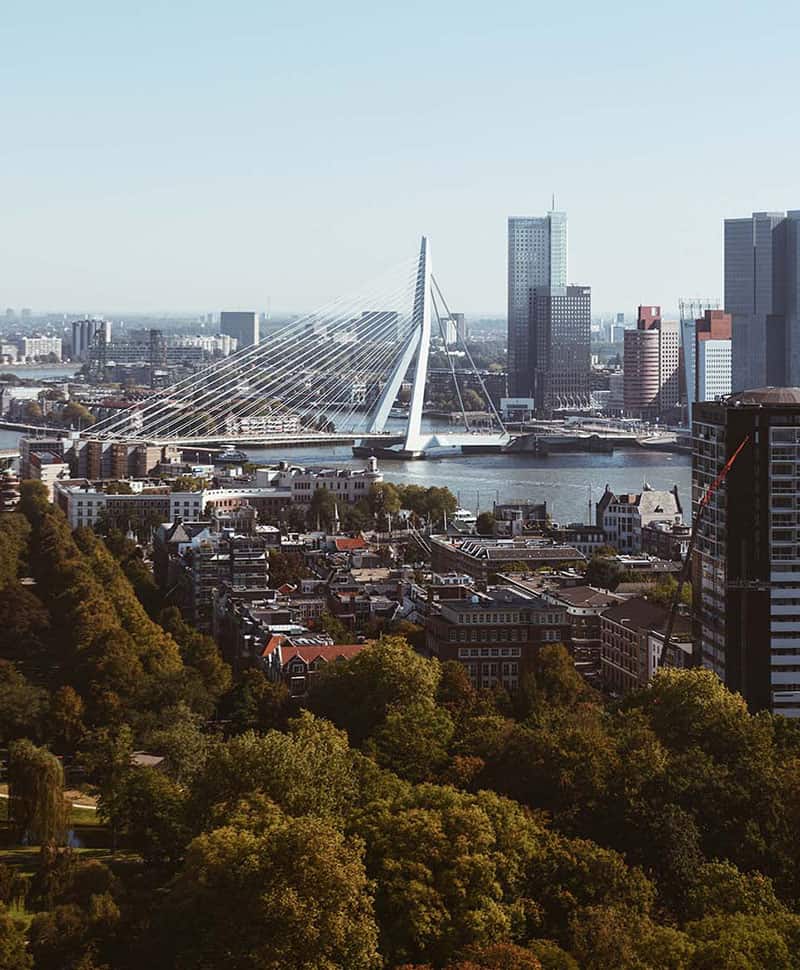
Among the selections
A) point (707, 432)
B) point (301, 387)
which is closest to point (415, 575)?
point (707, 432)

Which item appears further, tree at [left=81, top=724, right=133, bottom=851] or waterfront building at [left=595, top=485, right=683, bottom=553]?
waterfront building at [left=595, top=485, right=683, bottom=553]

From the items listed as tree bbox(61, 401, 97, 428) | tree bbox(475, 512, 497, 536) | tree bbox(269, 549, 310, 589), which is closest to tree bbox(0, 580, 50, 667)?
tree bbox(269, 549, 310, 589)

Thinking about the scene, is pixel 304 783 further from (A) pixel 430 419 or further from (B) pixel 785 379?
(A) pixel 430 419

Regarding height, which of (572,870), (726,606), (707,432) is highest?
(707,432)

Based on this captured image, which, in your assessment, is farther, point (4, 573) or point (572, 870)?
point (4, 573)

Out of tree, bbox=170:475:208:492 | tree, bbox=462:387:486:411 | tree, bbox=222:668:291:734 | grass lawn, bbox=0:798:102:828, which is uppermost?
tree, bbox=462:387:486:411

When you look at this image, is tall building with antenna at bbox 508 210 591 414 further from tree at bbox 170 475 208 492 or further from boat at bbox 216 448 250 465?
tree at bbox 170 475 208 492

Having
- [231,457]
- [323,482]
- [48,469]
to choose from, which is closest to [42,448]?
[231,457]
